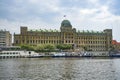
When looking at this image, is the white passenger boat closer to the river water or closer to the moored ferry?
the moored ferry

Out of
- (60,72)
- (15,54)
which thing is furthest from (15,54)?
(60,72)

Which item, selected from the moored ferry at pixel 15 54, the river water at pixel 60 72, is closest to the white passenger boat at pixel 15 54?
the moored ferry at pixel 15 54

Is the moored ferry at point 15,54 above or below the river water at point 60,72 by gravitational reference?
above

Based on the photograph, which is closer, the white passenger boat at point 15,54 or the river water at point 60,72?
the river water at point 60,72

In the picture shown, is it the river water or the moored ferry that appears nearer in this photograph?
the river water

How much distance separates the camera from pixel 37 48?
191125 mm

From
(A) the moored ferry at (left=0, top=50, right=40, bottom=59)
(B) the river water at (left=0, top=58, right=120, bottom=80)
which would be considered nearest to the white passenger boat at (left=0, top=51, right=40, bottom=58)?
(A) the moored ferry at (left=0, top=50, right=40, bottom=59)

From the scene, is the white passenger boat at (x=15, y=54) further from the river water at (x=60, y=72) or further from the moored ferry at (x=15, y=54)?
the river water at (x=60, y=72)

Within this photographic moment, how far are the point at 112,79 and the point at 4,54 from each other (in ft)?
435

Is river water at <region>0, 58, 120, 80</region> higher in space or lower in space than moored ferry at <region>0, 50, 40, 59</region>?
lower

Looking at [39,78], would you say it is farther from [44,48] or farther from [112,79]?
[44,48]

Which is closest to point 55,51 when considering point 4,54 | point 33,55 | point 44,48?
point 44,48

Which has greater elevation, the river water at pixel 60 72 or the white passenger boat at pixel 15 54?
the white passenger boat at pixel 15 54

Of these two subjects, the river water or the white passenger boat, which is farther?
the white passenger boat
